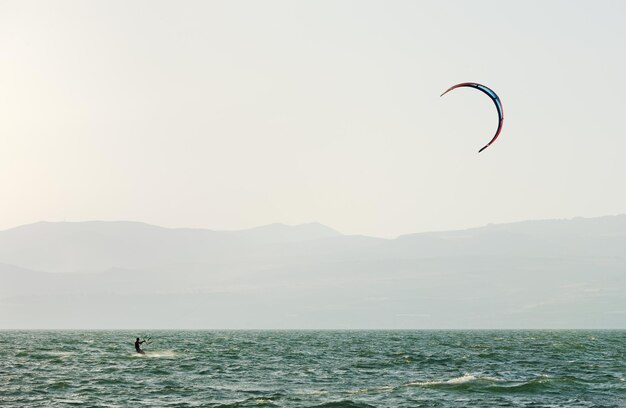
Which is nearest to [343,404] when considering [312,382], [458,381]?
[312,382]

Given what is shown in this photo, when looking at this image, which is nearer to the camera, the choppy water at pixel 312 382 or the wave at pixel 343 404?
the wave at pixel 343 404

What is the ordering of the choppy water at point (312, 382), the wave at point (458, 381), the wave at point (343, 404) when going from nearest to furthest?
the wave at point (343, 404) → the choppy water at point (312, 382) → the wave at point (458, 381)

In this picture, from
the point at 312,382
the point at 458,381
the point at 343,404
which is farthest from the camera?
the point at 458,381

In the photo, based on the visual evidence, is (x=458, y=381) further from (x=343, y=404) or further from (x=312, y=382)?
(x=343, y=404)

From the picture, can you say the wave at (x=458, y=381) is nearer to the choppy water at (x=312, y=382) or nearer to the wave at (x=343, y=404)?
the choppy water at (x=312, y=382)

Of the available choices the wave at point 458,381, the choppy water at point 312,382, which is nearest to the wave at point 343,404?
the choppy water at point 312,382

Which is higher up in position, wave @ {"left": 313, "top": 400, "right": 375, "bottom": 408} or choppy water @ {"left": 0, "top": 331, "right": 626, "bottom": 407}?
choppy water @ {"left": 0, "top": 331, "right": 626, "bottom": 407}

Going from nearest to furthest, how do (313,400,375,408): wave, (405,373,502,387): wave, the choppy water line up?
(313,400,375,408): wave
the choppy water
(405,373,502,387): wave

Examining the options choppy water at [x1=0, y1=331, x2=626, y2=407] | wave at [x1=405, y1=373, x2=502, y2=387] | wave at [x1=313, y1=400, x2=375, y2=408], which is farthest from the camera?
wave at [x1=405, y1=373, x2=502, y2=387]

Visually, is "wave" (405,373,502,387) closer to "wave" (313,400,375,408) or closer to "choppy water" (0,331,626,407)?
"choppy water" (0,331,626,407)

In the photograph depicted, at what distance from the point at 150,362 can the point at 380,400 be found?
110 ft

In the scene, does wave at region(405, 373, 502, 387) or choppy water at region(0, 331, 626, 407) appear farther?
wave at region(405, 373, 502, 387)

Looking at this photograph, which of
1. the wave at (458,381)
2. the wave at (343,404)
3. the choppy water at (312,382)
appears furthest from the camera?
the wave at (458,381)

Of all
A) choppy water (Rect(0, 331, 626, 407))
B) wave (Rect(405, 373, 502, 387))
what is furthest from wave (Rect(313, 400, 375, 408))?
wave (Rect(405, 373, 502, 387))
